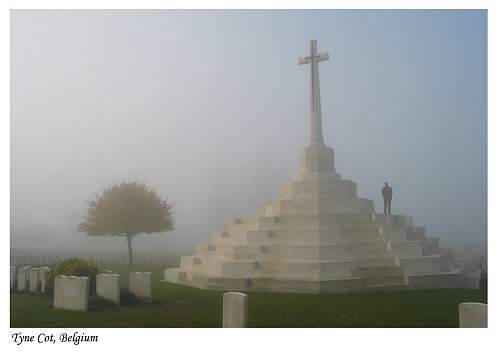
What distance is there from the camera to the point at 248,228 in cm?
1842

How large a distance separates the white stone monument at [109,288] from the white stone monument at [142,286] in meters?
0.92

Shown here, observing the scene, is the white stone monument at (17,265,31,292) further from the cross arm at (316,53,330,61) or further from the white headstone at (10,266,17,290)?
the cross arm at (316,53,330,61)

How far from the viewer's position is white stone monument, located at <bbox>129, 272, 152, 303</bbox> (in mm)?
12914

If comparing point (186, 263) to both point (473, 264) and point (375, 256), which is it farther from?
point (473, 264)

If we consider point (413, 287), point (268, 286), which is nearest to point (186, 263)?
point (268, 286)

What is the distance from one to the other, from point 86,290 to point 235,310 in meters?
4.13

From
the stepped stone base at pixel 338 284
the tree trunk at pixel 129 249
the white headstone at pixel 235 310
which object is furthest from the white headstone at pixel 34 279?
the tree trunk at pixel 129 249

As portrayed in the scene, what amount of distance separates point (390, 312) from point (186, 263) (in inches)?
369

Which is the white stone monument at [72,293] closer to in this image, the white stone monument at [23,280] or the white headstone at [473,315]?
the white stone monument at [23,280]

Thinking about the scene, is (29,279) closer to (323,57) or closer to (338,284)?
(338,284)

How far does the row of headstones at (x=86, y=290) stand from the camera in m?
11.4

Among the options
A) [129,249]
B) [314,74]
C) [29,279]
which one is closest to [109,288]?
[29,279]
